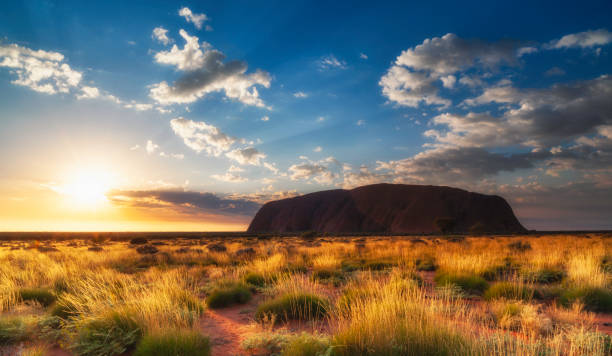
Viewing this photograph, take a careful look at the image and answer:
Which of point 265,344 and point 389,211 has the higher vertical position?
point 389,211

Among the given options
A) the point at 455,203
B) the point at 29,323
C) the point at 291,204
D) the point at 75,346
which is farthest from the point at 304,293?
the point at 291,204

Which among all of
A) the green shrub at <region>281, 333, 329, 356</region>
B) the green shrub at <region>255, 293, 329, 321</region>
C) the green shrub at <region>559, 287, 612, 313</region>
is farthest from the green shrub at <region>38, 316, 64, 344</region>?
the green shrub at <region>559, 287, 612, 313</region>

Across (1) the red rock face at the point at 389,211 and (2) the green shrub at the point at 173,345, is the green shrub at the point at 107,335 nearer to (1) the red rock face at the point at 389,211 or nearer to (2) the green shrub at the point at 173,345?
(2) the green shrub at the point at 173,345

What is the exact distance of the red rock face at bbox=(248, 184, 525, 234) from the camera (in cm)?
9688

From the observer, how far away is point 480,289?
866 cm

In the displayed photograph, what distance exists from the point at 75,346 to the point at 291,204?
416 feet

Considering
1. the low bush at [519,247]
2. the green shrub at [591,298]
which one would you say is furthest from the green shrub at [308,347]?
the low bush at [519,247]

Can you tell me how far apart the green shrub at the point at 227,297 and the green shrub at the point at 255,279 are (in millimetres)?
1630

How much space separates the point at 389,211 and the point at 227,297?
104757 millimetres

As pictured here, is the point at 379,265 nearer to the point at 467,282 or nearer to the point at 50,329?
the point at 467,282

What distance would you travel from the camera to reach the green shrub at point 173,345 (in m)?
4.04

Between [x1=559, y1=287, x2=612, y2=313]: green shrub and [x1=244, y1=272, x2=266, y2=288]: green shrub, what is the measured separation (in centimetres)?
811

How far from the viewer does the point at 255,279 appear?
1064 cm

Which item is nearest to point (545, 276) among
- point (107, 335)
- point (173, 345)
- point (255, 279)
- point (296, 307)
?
point (296, 307)
